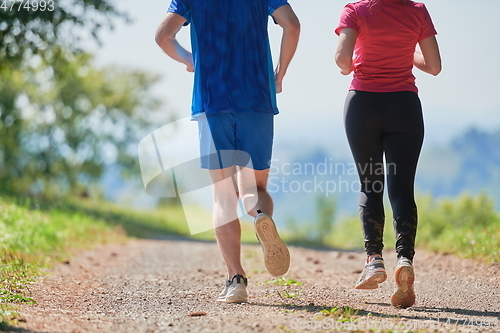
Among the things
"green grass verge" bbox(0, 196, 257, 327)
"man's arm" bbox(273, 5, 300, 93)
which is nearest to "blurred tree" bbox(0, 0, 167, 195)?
"green grass verge" bbox(0, 196, 257, 327)

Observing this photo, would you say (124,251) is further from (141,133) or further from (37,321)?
(141,133)

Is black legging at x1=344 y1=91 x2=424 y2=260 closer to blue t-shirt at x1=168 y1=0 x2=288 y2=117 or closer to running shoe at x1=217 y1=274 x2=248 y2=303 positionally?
blue t-shirt at x1=168 y1=0 x2=288 y2=117

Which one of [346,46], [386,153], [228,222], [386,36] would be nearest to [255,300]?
[228,222]

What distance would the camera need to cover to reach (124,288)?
14.2 ft

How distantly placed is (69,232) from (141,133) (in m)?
19.1

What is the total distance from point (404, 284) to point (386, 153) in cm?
77

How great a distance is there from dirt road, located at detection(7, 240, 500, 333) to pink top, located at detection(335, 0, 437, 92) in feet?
4.29

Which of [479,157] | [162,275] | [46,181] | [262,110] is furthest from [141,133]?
[262,110]

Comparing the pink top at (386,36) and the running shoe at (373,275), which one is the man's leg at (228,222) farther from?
the pink top at (386,36)

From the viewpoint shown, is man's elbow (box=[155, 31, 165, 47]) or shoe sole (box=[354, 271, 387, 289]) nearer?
shoe sole (box=[354, 271, 387, 289])

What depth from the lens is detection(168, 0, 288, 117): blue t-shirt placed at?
3414mm

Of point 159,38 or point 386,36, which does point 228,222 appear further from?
point 386,36

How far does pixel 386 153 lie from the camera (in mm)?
3475

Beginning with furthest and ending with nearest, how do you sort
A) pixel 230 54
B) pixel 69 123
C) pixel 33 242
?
1. pixel 69 123
2. pixel 33 242
3. pixel 230 54
